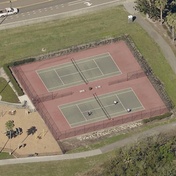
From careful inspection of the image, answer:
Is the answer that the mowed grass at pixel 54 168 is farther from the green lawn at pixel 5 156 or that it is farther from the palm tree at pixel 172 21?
the palm tree at pixel 172 21

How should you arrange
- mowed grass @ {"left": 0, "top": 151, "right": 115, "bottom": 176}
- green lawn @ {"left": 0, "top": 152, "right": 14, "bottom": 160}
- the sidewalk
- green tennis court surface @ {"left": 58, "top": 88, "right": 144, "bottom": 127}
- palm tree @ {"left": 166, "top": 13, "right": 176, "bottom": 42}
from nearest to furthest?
mowed grass @ {"left": 0, "top": 151, "right": 115, "bottom": 176} → green lawn @ {"left": 0, "top": 152, "right": 14, "bottom": 160} → green tennis court surface @ {"left": 58, "top": 88, "right": 144, "bottom": 127} → the sidewalk → palm tree @ {"left": 166, "top": 13, "right": 176, "bottom": 42}

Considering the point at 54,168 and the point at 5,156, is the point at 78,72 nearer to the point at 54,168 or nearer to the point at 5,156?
the point at 5,156

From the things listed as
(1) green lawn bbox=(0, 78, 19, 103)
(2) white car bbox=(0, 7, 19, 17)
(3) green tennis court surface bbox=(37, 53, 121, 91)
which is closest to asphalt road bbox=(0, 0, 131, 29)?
(2) white car bbox=(0, 7, 19, 17)

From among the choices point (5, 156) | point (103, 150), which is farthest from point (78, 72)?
point (5, 156)

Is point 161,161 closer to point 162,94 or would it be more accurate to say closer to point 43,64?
point 162,94

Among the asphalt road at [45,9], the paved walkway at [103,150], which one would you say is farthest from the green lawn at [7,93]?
the asphalt road at [45,9]

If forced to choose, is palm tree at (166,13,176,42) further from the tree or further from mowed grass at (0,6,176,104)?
the tree

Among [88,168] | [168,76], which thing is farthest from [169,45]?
[88,168]

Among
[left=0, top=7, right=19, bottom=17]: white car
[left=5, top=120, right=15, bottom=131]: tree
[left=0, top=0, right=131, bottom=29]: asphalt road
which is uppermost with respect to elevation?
[left=0, top=7, right=19, bottom=17]: white car
